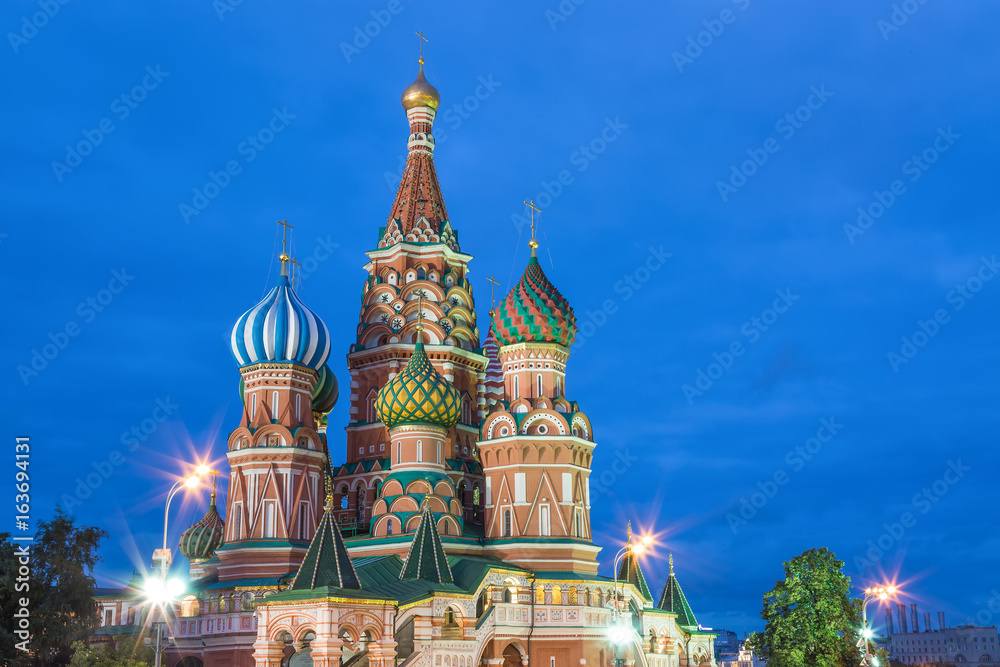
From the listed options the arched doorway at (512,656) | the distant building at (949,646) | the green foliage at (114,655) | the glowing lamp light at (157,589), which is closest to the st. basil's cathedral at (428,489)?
the arched doorway at (512,656)

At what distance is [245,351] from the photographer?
49.1m

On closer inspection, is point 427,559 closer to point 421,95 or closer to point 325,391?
point 325,391

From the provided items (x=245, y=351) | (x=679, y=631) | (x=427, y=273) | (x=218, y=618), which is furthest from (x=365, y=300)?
(x=679, y=631)

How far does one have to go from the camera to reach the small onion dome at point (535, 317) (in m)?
48.1

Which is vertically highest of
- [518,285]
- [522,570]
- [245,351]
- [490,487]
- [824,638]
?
[518,285]

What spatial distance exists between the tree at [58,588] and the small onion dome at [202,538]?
58.7 feet

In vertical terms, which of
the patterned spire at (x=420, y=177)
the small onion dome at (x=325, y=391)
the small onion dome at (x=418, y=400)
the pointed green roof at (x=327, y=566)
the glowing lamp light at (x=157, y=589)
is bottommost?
the glowing lamp light at (x=157, y=589)

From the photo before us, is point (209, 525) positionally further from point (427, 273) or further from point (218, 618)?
point (427, 273)

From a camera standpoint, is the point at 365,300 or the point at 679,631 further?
the point at 365,300

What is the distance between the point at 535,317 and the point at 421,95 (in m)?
15.9

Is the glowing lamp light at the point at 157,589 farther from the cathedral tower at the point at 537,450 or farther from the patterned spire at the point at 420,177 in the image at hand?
the patterned spire at the point at 420,177

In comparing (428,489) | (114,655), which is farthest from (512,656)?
(114,655)

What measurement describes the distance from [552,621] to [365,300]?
20182 millimetres

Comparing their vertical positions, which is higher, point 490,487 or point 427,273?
point 427,273
